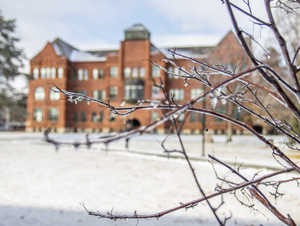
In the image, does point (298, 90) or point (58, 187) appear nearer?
point (298, 90)

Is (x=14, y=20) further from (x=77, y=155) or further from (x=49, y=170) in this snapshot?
(x=49, y=170)

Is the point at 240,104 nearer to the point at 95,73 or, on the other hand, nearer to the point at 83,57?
the point at 95,73

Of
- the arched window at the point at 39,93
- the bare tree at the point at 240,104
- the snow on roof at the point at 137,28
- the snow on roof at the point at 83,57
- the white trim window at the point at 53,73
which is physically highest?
the snow on roof at the point at 137,28

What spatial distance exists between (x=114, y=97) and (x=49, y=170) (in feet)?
93.0

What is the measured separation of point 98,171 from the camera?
1080 cm

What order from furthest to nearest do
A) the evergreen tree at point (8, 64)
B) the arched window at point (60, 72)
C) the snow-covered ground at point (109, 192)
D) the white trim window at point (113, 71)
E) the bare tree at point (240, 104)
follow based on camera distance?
the white trim window at point (113, 71) → the arched window at point (60, 72) → the evergreen tree at point (8, 64) → the snow-covered ground at point (109, 192) → the bare tree at point (240, 104)

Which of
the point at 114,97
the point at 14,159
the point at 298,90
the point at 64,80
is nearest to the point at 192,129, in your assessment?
the point at 114,97

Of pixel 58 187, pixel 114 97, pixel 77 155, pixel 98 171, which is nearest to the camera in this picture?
pixel 58 187

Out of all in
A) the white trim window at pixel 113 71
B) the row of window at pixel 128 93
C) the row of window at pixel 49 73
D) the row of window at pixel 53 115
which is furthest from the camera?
the row of window at pixel 53 115

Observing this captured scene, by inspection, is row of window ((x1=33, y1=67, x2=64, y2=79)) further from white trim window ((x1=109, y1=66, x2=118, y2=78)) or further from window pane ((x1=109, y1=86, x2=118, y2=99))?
window pane ((x1=109, y1=86, x2=118, y2=99))

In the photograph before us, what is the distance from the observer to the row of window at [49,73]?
39.1 meters

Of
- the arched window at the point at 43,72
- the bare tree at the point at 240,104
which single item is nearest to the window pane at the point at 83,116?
the arched window at the point at 43,72

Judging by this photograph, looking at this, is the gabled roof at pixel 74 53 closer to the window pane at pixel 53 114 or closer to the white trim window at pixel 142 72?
the white trim window at pixel 142 72

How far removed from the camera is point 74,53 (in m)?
43.6
